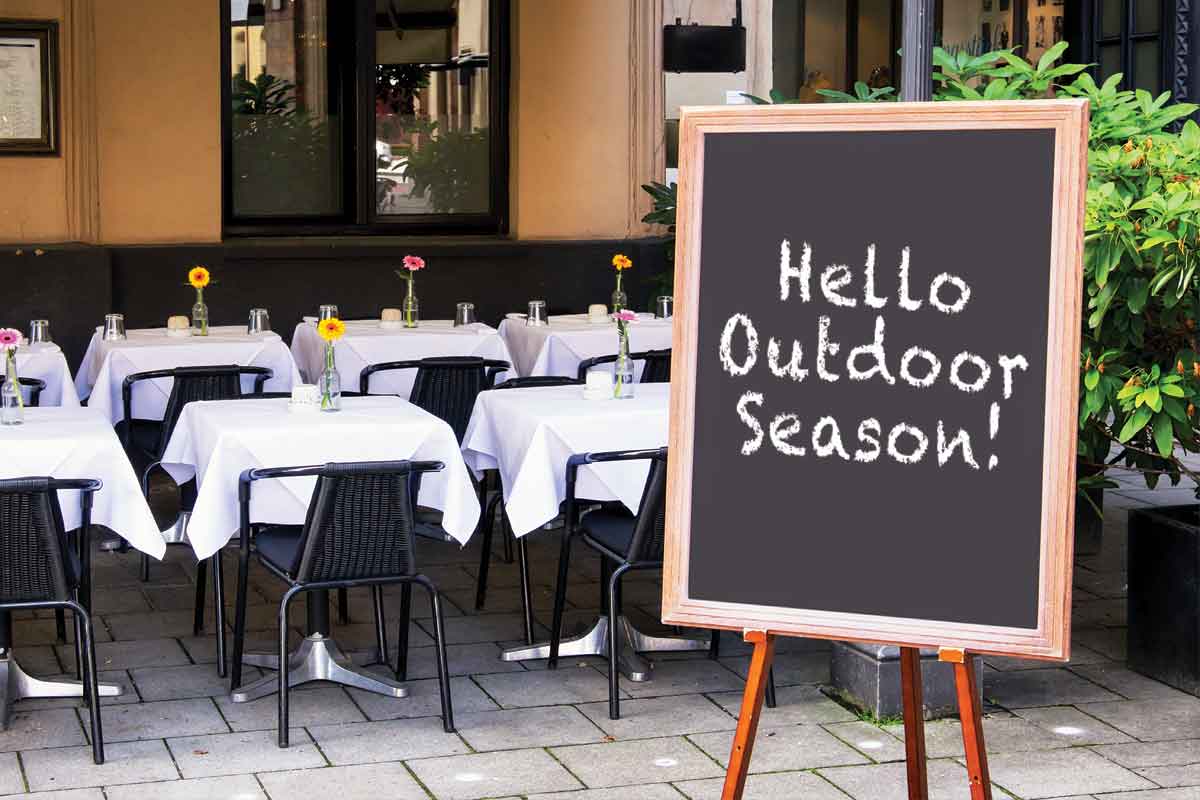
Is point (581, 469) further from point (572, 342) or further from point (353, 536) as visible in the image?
point (572, 342)

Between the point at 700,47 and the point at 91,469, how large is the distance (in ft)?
21.8

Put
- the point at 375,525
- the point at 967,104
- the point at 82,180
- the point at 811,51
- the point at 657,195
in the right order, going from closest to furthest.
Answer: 1. the point at 967,104
2. the point at 375,525
3. the point at 82,180
4. the point at 657,195
5. the point at 811,51

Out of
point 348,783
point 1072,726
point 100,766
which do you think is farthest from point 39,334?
point 1072,726

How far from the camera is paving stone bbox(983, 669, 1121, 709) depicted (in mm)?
5250

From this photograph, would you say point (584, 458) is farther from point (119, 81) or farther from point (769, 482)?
point (119, 81)

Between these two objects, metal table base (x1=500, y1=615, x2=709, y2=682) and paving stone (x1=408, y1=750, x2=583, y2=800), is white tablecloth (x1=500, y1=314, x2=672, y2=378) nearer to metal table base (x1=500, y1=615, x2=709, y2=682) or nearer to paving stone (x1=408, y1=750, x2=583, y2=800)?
metal table base (x1=500, y1=615, x2=709, y2=682)

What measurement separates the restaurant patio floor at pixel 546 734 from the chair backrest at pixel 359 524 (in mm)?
464

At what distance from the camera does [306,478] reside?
5.35 metres

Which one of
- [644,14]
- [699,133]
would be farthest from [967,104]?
[644,14]

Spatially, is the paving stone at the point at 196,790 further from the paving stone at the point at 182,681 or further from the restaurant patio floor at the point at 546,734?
the paving stone at the point at 182,681

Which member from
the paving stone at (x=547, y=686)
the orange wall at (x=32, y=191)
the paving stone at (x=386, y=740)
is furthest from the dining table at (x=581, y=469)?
the orange wall at (x=32, y=191)

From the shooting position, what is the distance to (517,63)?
10.5 meters

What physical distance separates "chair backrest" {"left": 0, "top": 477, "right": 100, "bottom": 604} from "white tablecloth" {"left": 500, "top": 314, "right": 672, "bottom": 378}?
367 centimetres

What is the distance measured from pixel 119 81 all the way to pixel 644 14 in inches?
124
